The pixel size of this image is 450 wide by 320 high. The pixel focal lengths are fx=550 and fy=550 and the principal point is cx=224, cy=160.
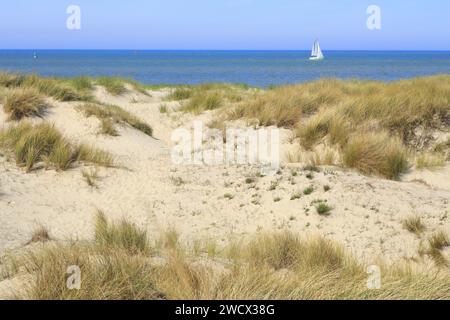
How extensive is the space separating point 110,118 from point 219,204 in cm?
452

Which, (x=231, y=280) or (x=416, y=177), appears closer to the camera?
(x=231, y=280)

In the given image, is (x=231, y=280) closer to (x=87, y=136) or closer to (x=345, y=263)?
(x=345, y=263)

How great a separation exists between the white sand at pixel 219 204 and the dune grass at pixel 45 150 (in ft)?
0.69

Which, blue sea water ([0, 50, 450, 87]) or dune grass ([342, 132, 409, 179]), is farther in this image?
blue sea water ([0, 50, 450, 87])

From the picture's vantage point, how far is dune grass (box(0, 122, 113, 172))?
29.1ft

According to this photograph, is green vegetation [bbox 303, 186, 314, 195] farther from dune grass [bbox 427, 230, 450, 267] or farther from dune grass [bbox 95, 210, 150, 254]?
dune grass [bbox 95, 210, 150, 254]

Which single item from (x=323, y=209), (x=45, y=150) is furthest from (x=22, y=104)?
(x=323, y=209)

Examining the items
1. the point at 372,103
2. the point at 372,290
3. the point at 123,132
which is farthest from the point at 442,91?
the point at 372,290

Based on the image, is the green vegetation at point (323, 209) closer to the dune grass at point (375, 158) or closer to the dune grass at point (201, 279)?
the dune grass at point (375, 158)

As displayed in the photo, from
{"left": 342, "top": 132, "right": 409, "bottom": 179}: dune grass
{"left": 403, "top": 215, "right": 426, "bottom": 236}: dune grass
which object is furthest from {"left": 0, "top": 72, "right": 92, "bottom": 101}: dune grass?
{"left": 403, "top": 215, "right": 426, "bottom": 236}: dune grass

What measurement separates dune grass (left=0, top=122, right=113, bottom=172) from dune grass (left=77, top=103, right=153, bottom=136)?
1566mm

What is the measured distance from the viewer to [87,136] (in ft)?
35.8

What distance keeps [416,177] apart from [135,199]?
4933 millimetres
